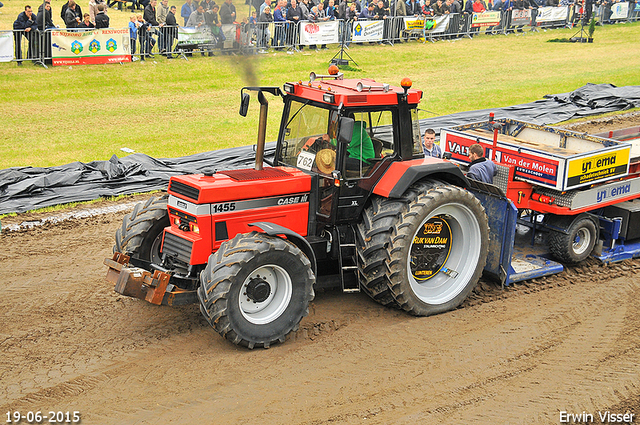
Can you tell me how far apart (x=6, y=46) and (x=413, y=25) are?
1629cm

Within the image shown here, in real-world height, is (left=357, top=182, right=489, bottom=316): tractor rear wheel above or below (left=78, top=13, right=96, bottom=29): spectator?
below

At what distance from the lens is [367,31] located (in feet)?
89.0

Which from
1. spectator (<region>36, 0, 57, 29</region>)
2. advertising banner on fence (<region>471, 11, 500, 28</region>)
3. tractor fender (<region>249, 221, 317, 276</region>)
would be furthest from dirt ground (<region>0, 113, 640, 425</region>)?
advertising banner on fence (<region>471, 11, 500, 28</region>)

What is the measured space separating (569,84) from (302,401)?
67.5 ft

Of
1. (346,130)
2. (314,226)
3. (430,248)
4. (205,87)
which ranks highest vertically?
(346,130)

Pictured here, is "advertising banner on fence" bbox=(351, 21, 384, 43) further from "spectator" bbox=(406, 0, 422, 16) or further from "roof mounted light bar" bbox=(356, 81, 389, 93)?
"roof mounted light bar" bbox=(356, 81, 389, 93)

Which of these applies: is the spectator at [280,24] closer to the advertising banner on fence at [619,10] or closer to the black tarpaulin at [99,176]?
the black tarpaulin at [99,176]

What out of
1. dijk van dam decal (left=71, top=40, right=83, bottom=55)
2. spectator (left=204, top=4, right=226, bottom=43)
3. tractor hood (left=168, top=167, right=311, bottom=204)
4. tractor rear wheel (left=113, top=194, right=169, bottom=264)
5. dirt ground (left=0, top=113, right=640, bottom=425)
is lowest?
dirt ground (left=0, top=113, right=640, bottom=425)

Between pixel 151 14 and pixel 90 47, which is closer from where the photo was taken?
pixel 90 47

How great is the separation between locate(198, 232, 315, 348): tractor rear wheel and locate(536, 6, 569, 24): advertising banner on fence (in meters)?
31.4

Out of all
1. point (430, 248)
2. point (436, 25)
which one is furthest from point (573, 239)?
point (436, 25)

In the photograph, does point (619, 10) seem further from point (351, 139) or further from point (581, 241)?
point (351, 139)

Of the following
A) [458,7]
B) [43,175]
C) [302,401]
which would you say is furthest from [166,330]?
[458,7]

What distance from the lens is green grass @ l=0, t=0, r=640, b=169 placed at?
15312 mm
